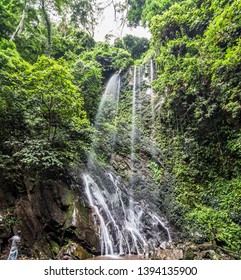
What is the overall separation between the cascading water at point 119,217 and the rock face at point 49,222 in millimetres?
442

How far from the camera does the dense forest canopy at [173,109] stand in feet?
18.2

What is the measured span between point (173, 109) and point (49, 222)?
777cm

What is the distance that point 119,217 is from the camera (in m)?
6.70

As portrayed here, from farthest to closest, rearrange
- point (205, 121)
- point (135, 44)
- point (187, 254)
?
point (135, 44) → point (205, 121) → point (187, 254)

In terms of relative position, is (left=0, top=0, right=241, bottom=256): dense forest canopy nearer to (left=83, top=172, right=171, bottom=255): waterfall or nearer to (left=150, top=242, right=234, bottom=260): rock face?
(left=83, top=172, right=171, bottom=255): waterfall

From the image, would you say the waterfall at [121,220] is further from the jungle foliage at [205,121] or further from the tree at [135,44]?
the tree at [135,44]

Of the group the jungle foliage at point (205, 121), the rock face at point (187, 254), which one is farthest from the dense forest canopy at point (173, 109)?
the rock face at point (187, 254)

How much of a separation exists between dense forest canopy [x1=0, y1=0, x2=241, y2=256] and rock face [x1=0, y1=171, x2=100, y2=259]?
46 cm

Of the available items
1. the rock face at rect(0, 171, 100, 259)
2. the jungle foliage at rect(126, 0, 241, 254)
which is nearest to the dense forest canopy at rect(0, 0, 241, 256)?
the jungle foliage at rect(126, 0, 241, 254)

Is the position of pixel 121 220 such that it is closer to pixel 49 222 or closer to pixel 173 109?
pixel 49 222

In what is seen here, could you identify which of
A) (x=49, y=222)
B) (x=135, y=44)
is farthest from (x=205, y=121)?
(x=135, y=44)
